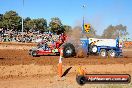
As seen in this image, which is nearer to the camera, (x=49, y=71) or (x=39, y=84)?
(x=39, y=84)

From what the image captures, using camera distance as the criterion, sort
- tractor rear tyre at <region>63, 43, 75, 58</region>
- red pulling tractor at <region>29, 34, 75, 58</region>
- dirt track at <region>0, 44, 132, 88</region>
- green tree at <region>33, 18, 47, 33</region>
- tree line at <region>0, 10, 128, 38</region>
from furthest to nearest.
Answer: green tree at <region>33, 18, 47, 33</region> < tree line at <region>0, 10, 128, 38</region> < red pulling tractor at <region>29, 34, 75, 58</region> < tractor rear tyre at <region>63, 43, 75, 58</region> < dirt track at <region>0, 44, 132, 88</region>

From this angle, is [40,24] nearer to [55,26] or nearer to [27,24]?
[27,24]

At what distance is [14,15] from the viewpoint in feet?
225

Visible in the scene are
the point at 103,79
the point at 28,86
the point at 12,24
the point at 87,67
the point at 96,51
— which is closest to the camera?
the point at 103,79

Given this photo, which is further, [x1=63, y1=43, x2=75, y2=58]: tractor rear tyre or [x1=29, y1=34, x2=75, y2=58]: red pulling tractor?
[x1=29, y1=34, x2=75, y2=58]: red pulling tractor

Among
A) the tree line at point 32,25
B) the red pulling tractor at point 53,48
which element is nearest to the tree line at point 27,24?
the tree line at point 32,25

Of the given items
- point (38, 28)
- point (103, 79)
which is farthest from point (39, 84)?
point (38, 28)

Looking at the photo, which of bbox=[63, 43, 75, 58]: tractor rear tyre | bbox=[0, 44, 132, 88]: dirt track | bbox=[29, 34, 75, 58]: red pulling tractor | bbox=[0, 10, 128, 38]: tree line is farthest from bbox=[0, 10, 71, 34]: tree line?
bbox=[0, 44, 132, 88]: dirt track

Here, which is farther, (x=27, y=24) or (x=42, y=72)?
(x=27, y=24)

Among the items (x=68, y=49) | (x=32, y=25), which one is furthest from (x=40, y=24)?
(x=68, y=49)

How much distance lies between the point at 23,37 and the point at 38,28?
3005 cm

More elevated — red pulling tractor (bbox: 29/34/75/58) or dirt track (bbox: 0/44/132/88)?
red pulling tractor (bbox: 29/34/75/58)

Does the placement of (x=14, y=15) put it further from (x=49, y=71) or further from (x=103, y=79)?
(x=103, y=79)

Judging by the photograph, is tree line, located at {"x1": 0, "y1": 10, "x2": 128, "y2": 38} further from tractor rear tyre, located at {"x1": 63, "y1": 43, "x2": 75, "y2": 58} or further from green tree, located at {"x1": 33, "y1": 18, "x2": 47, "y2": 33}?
tractor rear tyre, located at {"x1": 63, "y1": 43, "x2": 75, "y2": 58}
